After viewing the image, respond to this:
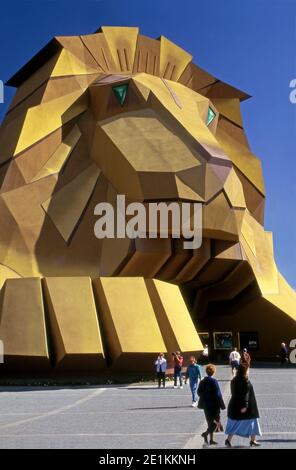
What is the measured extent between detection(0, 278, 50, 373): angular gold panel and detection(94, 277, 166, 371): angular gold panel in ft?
7.68

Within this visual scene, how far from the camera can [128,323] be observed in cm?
2066

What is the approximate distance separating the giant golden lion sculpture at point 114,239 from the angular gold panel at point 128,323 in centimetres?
4

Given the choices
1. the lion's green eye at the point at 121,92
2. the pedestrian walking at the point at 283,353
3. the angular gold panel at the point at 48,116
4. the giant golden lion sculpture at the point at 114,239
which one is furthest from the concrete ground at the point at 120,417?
the lion's green eye at the point at 121,92

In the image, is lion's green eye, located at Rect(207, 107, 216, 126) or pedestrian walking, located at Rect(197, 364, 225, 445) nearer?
pedestrian walking, located at Rect(197, 364, 225, 445)

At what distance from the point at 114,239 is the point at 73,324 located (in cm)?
707

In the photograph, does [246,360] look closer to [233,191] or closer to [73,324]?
[73,324]

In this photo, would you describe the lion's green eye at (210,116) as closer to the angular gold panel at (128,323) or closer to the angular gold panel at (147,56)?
the angular gold panel at (147,56)

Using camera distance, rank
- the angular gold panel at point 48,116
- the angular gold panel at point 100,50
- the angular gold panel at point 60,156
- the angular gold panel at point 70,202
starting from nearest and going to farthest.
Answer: the angular gold panel at point 70,202
the angular gold panel at point 60,156
the angular gold panel at point 48,116
the angular gold panel at point 100,50

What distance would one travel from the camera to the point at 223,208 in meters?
26.4

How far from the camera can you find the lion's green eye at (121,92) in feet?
93.2

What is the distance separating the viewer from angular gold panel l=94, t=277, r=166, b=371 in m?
20.1

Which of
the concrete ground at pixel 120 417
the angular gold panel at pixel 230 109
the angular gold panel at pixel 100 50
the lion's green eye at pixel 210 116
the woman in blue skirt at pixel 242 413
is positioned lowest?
the concrete ground at pixel 120 417

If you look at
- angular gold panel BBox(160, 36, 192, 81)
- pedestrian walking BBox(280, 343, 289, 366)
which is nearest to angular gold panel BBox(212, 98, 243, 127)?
angular gold panel BBox(160, 36, 192, 81)

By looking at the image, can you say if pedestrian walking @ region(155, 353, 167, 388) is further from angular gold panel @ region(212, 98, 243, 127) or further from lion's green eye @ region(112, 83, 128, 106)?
angular gold panel @ region(212, 98, 243, 127)
